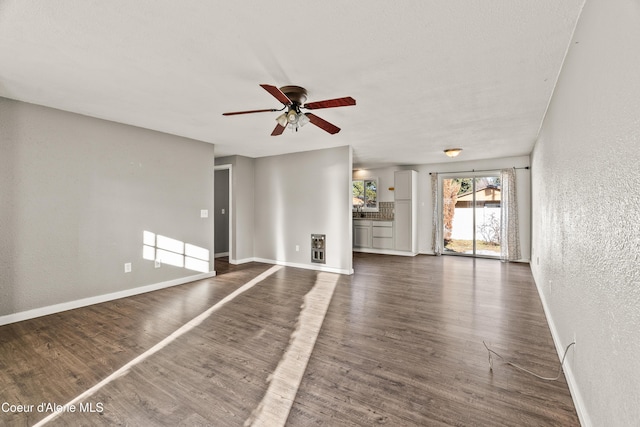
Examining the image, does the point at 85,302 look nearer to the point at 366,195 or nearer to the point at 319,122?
the point at 319,122

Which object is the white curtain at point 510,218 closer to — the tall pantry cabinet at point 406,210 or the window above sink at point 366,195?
the tall pantry cabinet at point 406,210

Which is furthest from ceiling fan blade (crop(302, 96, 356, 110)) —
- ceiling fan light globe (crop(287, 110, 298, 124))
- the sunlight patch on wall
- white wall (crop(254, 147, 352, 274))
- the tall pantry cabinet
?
the tall pantry cabinet

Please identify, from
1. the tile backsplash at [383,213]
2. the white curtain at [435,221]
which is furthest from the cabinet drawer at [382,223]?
the white curtain at [435,221]

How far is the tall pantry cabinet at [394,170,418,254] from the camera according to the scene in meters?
7.83

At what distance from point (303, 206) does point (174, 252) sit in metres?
2.53

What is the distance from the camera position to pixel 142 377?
2.22 meters

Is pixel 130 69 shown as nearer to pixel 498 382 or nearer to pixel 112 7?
pixel 112 7

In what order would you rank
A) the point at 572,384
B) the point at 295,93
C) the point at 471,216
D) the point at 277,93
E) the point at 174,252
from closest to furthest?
the point at 572,384, the point at 277,93, the point at 295,93, the point at 174,252, the point at 471,216

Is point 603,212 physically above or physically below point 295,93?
below

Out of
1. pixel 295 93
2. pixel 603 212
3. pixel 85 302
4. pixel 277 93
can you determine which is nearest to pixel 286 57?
pixel 277 93

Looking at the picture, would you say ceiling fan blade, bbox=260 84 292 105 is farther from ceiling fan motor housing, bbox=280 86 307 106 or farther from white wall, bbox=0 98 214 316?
white wall, bbox=0 98 214 316

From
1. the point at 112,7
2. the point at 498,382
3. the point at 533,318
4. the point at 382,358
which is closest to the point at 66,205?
the point at 112,7

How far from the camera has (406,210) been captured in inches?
311

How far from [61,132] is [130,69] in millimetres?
1883
